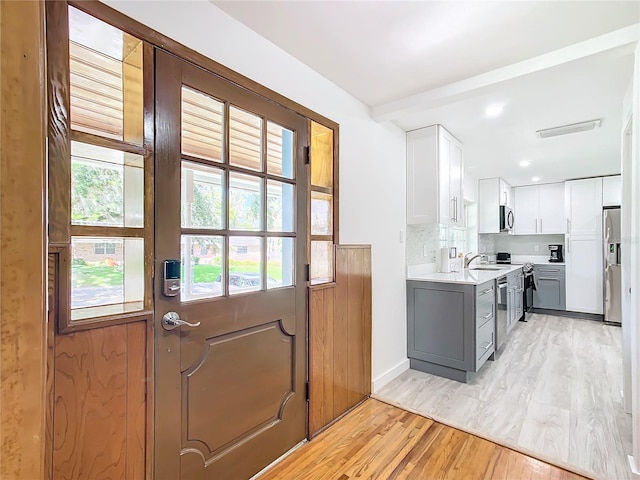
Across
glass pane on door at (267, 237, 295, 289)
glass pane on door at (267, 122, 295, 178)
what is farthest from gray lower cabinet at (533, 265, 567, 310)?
glass pane on door at (267, 122, 295, 178)

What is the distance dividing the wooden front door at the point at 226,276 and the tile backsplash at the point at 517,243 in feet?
17.9

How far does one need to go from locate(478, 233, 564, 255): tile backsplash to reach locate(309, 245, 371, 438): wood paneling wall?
15.2 ft

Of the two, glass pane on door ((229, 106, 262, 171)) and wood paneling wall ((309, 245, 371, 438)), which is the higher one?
glass pane on door ((229, 106, 262, 171))

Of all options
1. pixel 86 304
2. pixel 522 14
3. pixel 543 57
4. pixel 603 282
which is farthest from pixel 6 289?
pixel 603 282

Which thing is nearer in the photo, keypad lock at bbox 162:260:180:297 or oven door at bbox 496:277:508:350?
keypad lock at bbox 162:260:180:297

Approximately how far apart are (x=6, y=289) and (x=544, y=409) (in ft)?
10.2

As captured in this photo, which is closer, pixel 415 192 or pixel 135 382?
pixel 135 382

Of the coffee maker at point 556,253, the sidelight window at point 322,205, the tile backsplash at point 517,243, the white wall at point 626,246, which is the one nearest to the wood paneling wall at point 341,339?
the sidelight window at point 322,205

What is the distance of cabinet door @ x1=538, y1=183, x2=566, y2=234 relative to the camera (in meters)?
5.66

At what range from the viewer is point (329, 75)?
2141 millimetres

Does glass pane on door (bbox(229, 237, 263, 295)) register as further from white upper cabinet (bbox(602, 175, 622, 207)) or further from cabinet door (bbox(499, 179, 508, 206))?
white upper cabinet (bbox(602, 175, 622, 207))

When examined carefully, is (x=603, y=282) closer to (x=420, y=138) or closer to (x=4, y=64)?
(x=420, y=138)

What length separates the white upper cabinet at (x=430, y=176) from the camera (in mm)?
2990

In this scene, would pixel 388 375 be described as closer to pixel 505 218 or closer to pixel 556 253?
pixel 505 218
